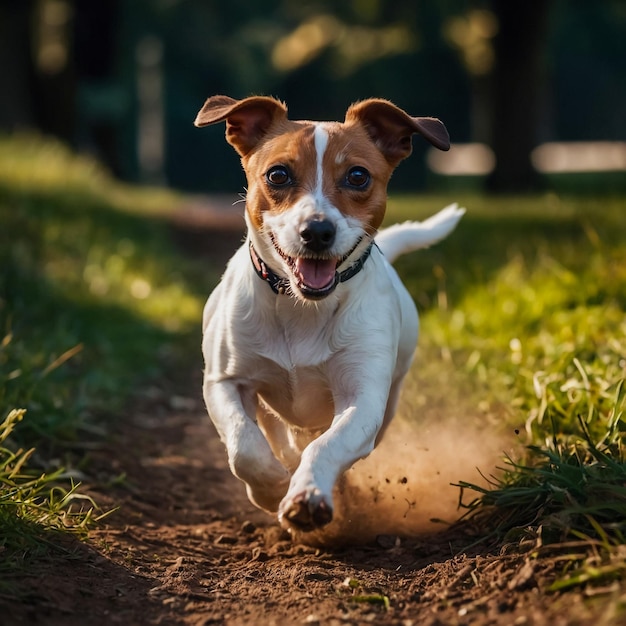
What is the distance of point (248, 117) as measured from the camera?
4844mm

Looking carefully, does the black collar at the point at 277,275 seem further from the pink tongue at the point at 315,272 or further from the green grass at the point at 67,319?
the green grass at the point at 67,319

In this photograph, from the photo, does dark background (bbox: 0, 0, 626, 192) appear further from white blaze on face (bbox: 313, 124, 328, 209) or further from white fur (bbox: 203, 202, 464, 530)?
white fur (bbox: 203, 202, 464, 530)

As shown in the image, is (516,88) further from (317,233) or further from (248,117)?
(317,233)

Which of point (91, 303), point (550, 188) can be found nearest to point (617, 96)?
point (550, 188)

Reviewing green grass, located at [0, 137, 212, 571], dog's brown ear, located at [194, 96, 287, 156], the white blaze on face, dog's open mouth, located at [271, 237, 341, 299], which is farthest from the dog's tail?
green grass, located at [0, 137, 212, 571]

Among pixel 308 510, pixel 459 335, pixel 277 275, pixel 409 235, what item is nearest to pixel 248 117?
pixel 277 275

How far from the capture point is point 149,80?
31.1 m

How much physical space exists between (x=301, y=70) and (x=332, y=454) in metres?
31.7

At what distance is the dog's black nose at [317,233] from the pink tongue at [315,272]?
11cm

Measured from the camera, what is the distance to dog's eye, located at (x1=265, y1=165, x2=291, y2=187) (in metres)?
4.46

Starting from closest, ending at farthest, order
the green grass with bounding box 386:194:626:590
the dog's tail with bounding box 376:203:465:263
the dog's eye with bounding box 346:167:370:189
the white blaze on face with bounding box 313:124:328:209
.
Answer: the green grass with bounding box 386:194:626:590 → the white blaze on face with bounding box 313:124:328:209 → the dog's eye with bounding box 346:167:370:189 → the dog's tail with bounding box 376:203:465:263

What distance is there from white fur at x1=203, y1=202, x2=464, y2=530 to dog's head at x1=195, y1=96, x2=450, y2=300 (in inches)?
0.8

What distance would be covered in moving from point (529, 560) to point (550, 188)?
590 inches

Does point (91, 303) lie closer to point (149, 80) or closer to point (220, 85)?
point (149, 80)
